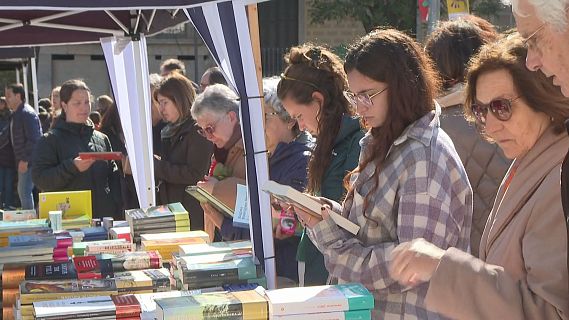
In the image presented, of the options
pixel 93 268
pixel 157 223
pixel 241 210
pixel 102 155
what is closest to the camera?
pixel 93 268

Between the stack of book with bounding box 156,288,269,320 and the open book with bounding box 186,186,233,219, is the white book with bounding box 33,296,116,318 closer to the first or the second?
the stack of book with bounding box 156,288,269,320

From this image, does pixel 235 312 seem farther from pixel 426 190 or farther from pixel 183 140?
pixel 183 140

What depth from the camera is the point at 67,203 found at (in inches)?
179

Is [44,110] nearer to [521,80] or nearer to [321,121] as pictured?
[321,121]

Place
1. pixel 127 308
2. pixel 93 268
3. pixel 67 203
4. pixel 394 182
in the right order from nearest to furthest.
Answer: pixel 394 182 → pixel 127 308 → pixel 93 268 → pixel 67 203

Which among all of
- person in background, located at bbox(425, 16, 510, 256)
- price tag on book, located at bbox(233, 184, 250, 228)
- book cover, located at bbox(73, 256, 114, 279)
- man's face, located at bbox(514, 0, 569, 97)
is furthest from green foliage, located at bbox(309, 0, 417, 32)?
man's face, located at bbox(514, 0, 569, 97)

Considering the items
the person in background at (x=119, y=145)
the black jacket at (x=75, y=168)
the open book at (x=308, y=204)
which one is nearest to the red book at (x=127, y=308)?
the open book at (x=308, y=204)

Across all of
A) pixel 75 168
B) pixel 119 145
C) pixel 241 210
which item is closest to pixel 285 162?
pixel 241 210

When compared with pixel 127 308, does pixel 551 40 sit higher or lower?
higher

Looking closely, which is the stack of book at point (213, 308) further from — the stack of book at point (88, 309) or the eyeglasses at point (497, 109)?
the eyeglasses at point (497, 109)

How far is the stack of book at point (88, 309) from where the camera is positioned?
2459mm

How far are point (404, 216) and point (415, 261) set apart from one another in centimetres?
64

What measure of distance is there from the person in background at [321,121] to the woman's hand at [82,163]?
8.40ft

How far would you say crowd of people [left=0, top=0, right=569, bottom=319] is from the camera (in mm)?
1513
